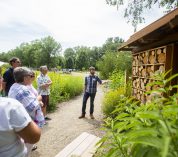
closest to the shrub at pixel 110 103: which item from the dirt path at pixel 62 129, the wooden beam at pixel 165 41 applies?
the dirt path at pixel 62 129

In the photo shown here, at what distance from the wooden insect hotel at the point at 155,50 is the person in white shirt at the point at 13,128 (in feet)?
8.91

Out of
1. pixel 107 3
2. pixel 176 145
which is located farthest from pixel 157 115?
pixel 107 3

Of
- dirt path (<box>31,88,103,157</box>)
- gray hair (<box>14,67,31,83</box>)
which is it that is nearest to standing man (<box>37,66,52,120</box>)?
dirt path (<box>31,88,103,157</box>)

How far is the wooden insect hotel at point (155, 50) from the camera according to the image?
5805 millimetres

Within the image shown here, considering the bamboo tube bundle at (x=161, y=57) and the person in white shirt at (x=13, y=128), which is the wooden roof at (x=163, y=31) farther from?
the person in white shirt at (x=13, y=128)

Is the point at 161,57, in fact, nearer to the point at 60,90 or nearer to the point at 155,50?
the point at 155,50

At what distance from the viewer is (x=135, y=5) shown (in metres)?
15.8

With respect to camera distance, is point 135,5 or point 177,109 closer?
point 177,109

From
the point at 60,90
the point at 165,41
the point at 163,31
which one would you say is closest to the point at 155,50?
the point at 165,41

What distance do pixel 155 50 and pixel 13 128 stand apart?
549 cm

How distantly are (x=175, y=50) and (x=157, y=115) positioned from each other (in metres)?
5.16

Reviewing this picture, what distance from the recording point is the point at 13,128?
233cm

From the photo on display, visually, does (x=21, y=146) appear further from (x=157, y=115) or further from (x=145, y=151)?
(x=157, y=115)

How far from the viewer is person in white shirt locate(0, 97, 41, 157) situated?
230 cm
